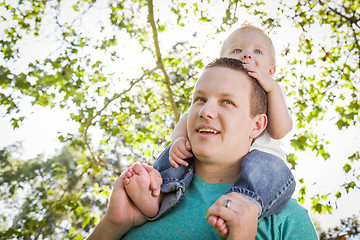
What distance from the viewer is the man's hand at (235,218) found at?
3.56ft

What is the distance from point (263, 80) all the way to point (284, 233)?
0.77 m

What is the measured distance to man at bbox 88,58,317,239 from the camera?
4.21ft

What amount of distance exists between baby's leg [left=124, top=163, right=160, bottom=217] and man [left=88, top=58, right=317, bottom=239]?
42 millimetres

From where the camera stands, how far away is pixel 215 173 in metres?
1.50

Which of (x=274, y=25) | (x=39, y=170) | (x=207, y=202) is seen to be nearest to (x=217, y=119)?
(x=207, y=202)

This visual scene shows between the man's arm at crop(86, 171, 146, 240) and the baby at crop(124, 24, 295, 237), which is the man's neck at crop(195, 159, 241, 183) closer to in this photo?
the baby at crop(124, 24, 295, 237)

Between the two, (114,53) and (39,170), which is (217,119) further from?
(39,170)

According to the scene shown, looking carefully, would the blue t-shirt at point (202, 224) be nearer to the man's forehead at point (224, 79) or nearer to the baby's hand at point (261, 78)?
the man's forehead at point (224, 79)

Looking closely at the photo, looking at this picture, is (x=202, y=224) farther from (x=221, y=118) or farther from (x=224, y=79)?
(x=224, y=79)

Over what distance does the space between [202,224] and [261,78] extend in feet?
2.65

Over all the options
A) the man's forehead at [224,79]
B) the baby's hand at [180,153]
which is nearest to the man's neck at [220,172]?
the baby's hand at [180,153]

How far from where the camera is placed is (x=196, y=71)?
18.4 ft

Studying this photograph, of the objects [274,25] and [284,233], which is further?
[274,25]

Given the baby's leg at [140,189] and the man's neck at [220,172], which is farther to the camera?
the man's neck at [220,172]
